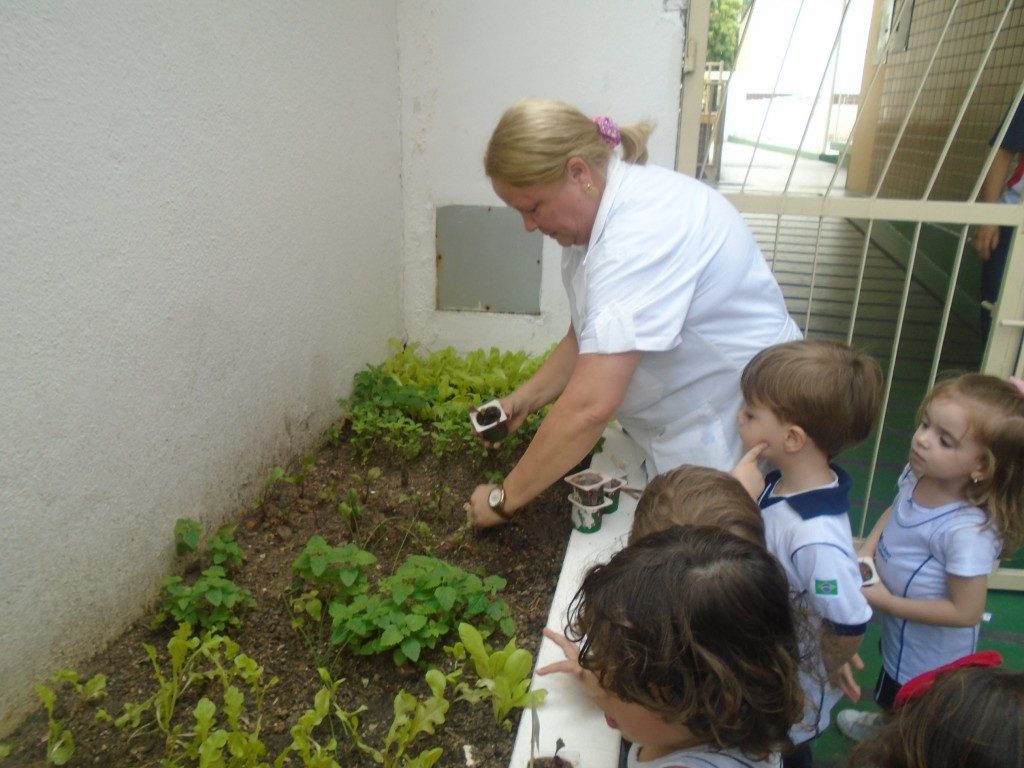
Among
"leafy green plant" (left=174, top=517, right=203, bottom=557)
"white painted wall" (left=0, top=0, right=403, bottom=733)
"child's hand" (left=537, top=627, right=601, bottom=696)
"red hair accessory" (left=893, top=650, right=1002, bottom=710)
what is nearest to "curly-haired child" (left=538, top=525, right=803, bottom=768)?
"red hair accessory" (left=893, top=650, right=1002, bottom=710)

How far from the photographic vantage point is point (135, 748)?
1624 millimetres

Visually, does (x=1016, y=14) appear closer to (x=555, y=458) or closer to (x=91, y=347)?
(x=555, y=458)

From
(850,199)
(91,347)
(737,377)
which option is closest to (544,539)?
(737,377)

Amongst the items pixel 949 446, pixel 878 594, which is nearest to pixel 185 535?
pixel 878 594

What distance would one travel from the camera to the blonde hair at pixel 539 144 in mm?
1801

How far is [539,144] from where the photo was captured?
5.89 ft

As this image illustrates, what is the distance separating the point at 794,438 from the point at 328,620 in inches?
50.3

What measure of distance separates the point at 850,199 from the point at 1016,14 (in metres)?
3.06

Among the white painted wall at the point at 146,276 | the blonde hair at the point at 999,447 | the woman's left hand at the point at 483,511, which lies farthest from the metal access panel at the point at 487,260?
the blonde hair at the point at 999,447

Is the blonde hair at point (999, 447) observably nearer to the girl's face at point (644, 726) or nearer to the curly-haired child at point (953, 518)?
the curly-haired child at point (953, 518)

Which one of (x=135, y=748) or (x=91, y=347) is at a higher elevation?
(x=91, y=347)

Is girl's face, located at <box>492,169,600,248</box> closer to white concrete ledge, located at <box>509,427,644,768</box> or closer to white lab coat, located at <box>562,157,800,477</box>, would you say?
white lab coat, located at <box>562,157,800,477</box>

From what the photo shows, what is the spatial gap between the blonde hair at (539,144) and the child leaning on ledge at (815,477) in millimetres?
660

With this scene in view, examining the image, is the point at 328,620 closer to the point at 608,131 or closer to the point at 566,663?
the point at 566,663
